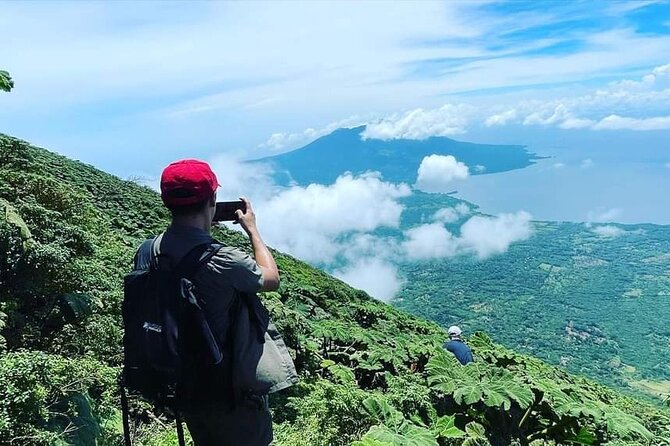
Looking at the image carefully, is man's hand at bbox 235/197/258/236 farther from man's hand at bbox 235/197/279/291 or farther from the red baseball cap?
the red baseball cap

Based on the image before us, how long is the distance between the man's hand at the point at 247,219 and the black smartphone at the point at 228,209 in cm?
2

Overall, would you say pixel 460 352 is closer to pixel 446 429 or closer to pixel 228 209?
pixel 446 429

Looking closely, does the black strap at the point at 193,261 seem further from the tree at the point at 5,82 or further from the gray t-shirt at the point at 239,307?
the tree at the point at 5,82

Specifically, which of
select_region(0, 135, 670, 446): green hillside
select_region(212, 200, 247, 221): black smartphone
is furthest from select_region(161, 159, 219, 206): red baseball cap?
select_region(0, 135, 670, 446): green hillside

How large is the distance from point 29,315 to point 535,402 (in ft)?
18.1

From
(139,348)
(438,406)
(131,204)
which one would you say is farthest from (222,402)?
(131,204)

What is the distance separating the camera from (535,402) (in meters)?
6.27

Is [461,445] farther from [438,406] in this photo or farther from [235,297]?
[235,297]

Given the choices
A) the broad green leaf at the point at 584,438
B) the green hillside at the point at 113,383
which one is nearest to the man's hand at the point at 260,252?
the green hillside at the point at 113,383

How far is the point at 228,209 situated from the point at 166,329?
0.85 metres

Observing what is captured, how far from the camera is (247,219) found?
10.7 feet

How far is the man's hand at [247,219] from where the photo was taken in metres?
3.24

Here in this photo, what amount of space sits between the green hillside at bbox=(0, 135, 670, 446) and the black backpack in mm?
1564

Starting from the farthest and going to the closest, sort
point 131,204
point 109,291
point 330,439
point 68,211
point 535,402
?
1. point 131,204
2. point 68,211
3. point 109,291
4. point 535,402
5. point 330,439
